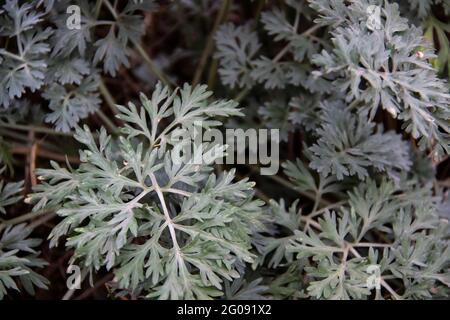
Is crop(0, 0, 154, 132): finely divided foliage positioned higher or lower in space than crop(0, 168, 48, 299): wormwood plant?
higher

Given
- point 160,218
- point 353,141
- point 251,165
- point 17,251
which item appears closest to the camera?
point 160,218

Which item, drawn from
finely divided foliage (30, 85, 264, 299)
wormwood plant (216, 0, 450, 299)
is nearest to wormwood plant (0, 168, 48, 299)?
finely divided foliage (30, 85, 264, 299)

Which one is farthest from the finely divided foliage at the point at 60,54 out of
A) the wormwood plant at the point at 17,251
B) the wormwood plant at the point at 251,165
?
the wormwood plant at the point at 17,251

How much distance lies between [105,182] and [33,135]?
522 mm

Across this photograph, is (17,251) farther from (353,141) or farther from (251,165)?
(353,141)

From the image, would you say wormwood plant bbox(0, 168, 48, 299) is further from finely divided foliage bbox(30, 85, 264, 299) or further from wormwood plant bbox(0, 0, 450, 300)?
finely divided foliage bbox(30, 85, 264, 299)

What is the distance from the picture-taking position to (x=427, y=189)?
4.29 feet

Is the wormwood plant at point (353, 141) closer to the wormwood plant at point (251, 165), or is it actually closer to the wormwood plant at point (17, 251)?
the wormwood plant at point (251, 165)

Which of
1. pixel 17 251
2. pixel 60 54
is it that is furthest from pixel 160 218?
pixel 60 54

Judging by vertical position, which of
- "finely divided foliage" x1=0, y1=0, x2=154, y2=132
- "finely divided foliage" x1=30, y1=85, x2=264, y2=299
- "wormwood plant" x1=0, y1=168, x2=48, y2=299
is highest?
Answer: "finely divided foliage" x1=0, y1=0, x2=154, y2=132

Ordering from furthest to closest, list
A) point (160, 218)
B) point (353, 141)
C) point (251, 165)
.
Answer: point (251, 165) → point (353, 141) → point (160, 218)
